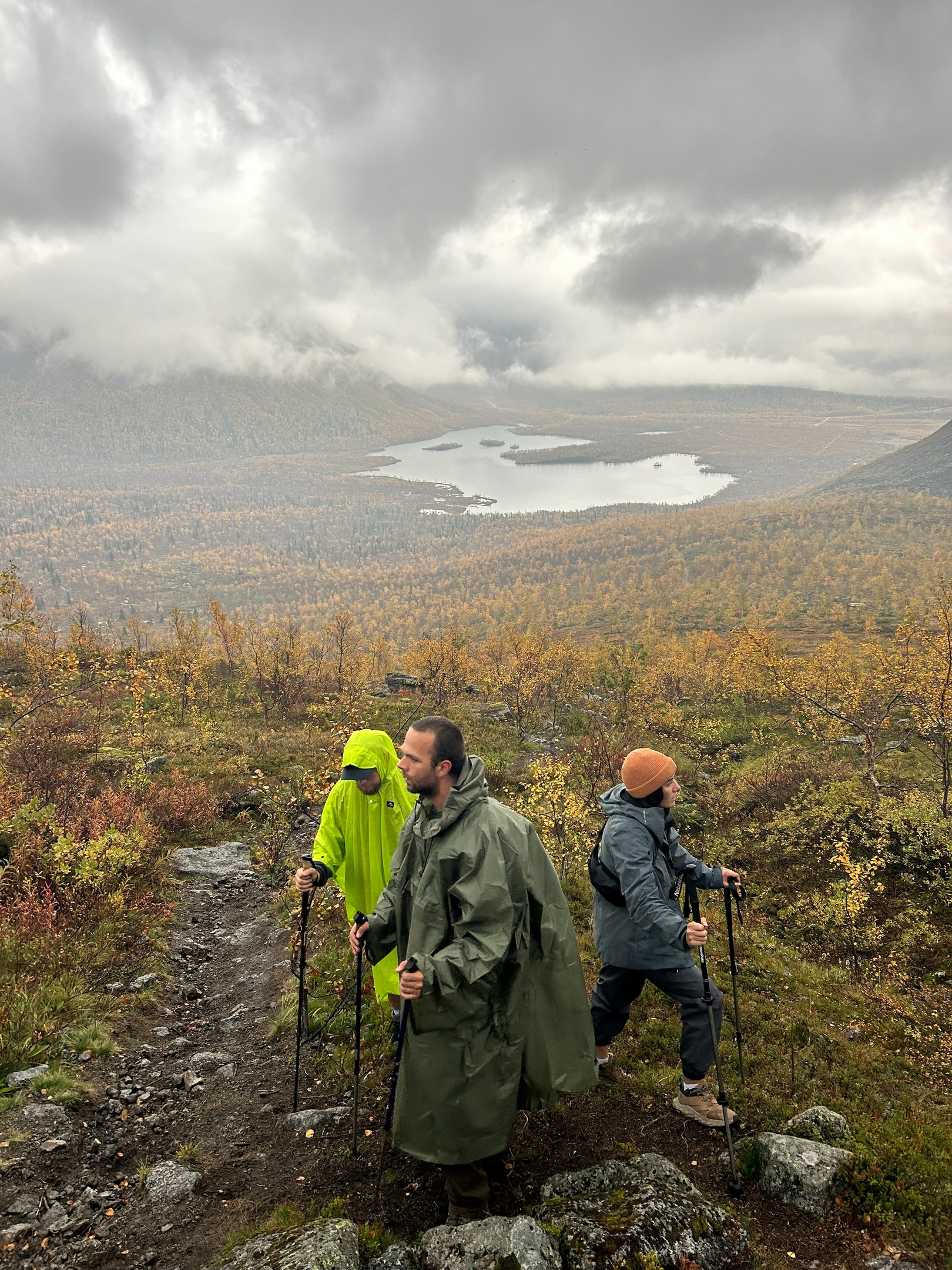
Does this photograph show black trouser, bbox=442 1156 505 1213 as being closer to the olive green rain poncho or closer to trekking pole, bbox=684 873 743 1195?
the olive green rain poncho

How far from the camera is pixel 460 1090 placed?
432 centimetres

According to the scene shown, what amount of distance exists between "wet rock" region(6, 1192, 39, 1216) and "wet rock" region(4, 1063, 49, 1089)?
1.53 m

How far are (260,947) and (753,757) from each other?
23.5m

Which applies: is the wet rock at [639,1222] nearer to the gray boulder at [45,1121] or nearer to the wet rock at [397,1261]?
the wet rock at [397,1261]

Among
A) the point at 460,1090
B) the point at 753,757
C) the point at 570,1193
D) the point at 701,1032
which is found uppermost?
the point at 460,1090

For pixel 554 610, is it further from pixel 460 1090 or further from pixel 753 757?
pixel 460 1090

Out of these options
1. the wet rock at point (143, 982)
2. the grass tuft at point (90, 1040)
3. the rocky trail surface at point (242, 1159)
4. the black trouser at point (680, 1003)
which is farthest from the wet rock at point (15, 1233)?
the black trouser at point (680, 1003)

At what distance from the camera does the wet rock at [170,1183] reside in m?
5.35

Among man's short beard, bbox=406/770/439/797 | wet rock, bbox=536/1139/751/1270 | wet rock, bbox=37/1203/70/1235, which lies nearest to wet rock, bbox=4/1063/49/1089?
wet rock, bbox=37/1203/70/1235

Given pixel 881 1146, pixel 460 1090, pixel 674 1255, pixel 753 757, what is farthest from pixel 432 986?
pixel 753 757

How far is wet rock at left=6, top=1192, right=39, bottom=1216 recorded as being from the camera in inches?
200

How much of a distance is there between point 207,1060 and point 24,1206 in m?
2.66

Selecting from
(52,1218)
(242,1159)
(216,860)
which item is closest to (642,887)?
(242,1159)

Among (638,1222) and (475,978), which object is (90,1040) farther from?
(638,1222)
